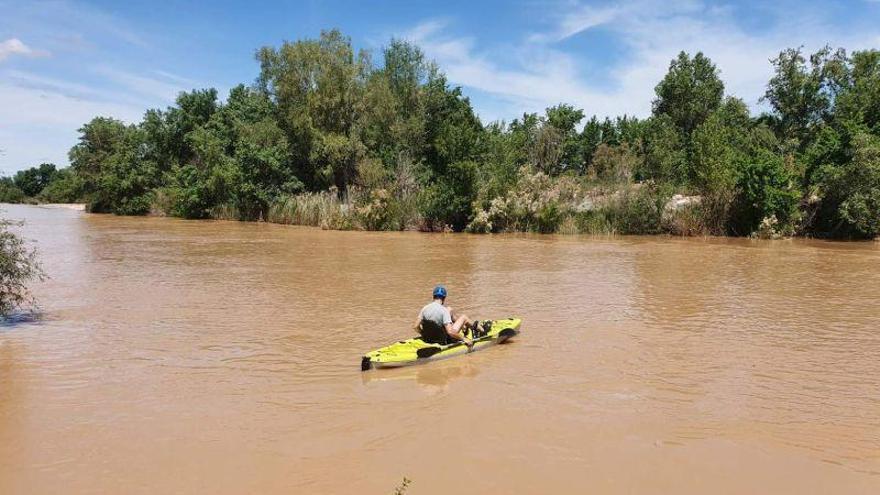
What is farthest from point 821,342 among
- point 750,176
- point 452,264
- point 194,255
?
point 750,176

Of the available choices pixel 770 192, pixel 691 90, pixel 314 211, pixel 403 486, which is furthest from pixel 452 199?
pixel 403 486

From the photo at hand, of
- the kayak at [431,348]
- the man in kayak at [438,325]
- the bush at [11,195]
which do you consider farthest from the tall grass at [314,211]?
the bush at [11,195]

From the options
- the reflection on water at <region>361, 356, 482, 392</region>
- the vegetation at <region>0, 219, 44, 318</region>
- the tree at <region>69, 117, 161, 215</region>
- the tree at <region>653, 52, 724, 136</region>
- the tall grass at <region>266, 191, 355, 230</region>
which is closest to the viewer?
the reflection on water at <region>361, 356, 482, 392</region>

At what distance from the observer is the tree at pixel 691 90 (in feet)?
153

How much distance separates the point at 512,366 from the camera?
9.38 metres

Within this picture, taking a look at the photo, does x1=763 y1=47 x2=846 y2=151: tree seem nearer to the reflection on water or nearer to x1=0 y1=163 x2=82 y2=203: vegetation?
the reflection on water

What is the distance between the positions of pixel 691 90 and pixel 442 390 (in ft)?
147

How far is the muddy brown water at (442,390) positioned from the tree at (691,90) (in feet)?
106

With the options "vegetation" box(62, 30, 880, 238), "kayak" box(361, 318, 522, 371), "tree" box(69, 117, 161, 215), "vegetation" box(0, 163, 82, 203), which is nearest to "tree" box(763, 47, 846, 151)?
"vegetation" box(62, 30, 880, 238)

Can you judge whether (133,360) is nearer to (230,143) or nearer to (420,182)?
(420,182)

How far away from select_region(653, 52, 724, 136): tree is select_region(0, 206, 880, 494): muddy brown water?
3232cm

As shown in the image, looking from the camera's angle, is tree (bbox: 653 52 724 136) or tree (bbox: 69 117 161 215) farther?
tree (bbox: 69 117 161 215)

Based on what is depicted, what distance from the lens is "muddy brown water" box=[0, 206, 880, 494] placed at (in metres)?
5.81

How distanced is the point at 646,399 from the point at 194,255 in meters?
18.8
